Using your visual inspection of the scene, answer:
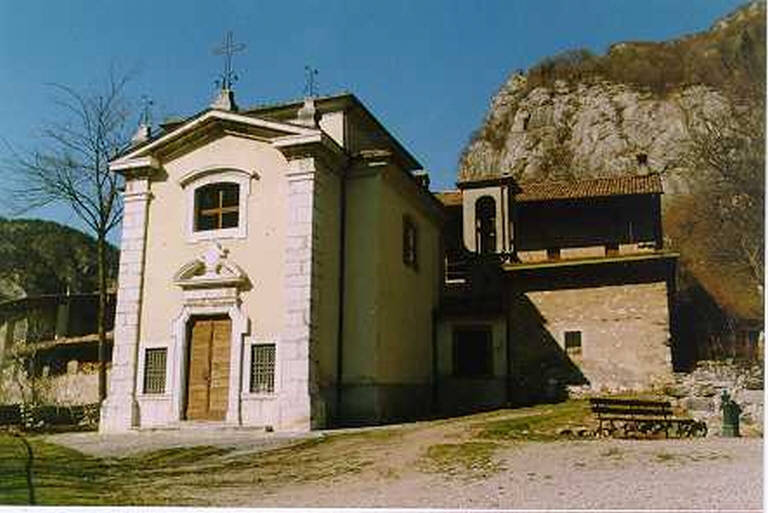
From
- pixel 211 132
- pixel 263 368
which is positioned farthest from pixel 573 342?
pixel 211 132

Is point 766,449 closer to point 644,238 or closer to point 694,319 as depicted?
point 694,319

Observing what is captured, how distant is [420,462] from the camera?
9.38 m

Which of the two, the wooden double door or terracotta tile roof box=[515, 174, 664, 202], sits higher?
terracotta tile roof box=[515, 174, 664, 202]

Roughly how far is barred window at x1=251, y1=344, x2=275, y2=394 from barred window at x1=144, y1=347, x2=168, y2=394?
1.89m

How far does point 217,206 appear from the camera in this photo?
14336 mm

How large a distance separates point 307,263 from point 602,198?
Result: 11385mm

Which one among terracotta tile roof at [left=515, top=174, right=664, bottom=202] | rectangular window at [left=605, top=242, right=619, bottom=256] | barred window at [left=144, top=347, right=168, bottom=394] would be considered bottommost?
barred window at [left=144, top=347, right=168, bottom=394]

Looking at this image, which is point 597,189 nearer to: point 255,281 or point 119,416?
point 255,281

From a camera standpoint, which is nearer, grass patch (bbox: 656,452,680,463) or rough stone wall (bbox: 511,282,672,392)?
grass patch (bbox: 656,452,680,463)

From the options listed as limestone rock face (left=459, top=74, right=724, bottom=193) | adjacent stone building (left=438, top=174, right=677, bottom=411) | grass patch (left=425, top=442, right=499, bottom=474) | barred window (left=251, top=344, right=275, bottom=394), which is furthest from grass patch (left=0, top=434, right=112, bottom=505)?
limestone rock face (left=459, top=74, right=724, bottom=193)

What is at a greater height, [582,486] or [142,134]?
[142,134]

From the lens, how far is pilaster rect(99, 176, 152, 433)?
541 inches

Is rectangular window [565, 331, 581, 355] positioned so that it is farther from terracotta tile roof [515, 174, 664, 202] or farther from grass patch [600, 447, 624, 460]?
grass patch [600, 447, 624, 460]

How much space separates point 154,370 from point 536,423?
22.7 feet
